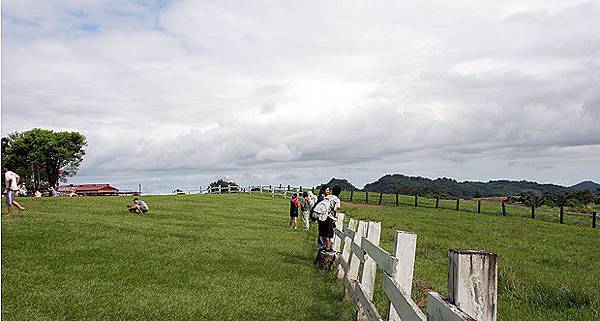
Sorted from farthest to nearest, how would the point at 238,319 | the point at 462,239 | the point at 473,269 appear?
the point at 462,239, the point at 238,319, the point at 473,269

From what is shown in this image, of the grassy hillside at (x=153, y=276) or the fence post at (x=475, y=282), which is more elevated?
the fence post at (x=475, y=282)

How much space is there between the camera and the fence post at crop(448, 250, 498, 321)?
9.42ft

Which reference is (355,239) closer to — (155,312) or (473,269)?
(155,312)

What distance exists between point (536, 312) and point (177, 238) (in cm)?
1035

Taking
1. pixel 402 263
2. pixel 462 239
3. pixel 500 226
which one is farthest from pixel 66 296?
pixel 500 226

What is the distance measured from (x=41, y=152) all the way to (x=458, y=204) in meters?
47.5

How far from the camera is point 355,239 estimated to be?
9.69 meters

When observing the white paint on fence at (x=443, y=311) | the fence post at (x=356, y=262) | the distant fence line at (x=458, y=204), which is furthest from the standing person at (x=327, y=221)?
the distant fence line at (x=458, y=204)

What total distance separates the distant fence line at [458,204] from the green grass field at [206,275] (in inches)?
602

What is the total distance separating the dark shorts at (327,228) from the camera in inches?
546

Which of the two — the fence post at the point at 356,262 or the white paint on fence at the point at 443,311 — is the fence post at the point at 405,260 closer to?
the white paint on fence at the point at 443,311

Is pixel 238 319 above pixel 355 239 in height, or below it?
below

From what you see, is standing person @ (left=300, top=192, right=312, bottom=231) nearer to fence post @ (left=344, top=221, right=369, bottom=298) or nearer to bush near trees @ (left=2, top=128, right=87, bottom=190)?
fence post @ (left=344, top=221, right=369, bottom=298)

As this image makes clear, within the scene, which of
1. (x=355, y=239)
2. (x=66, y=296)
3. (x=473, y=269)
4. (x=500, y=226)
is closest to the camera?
(x=473, y=269)
